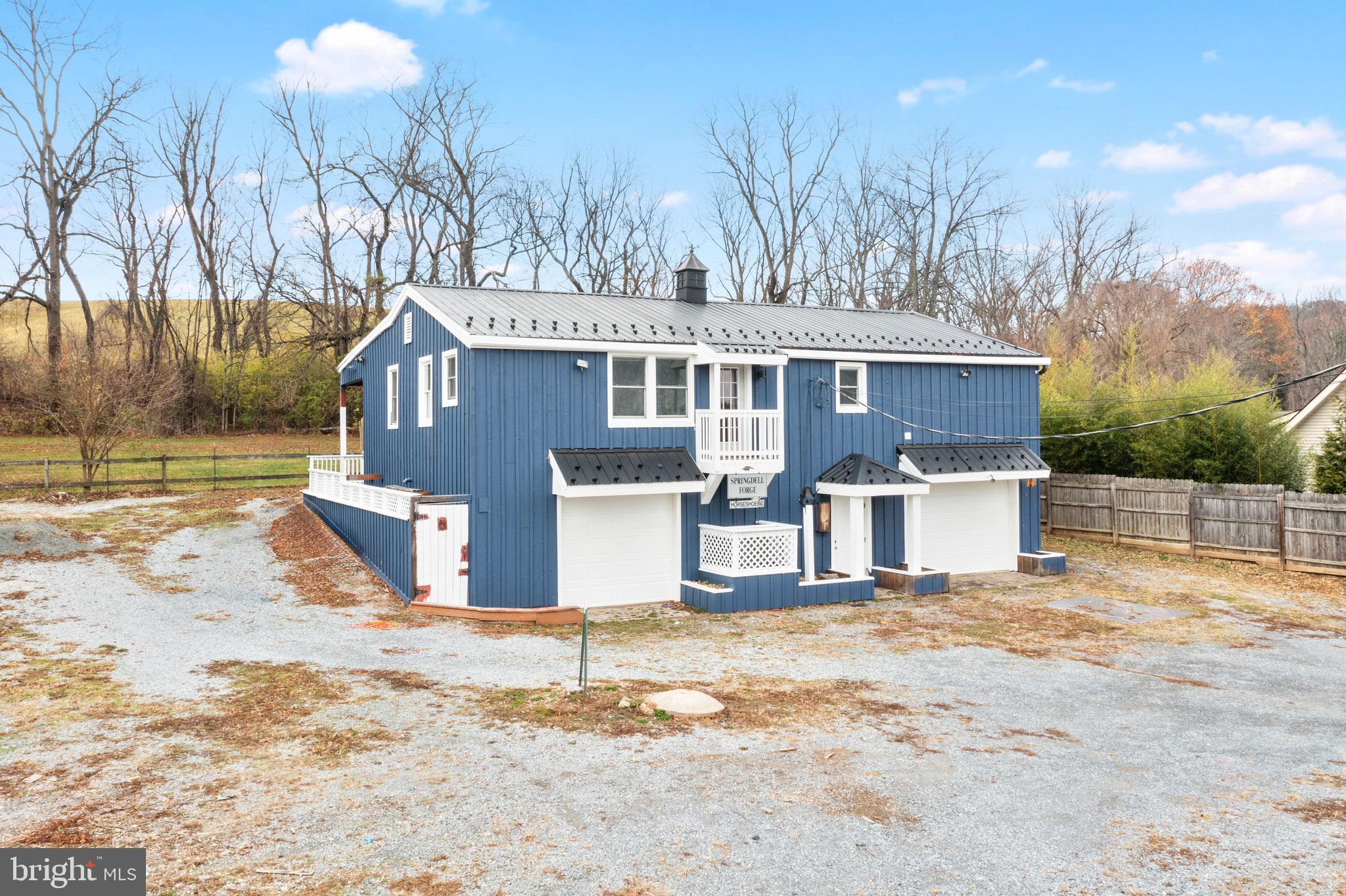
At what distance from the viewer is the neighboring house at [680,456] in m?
13.2

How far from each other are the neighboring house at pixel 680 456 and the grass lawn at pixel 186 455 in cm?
1056

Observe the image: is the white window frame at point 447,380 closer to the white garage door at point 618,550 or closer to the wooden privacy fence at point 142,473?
the white garage door at point 618,550

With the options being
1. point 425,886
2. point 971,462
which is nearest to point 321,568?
point 425,886

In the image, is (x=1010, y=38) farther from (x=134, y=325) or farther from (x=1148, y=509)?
(x=134, y=325)

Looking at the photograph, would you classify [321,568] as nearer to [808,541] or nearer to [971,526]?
[808,541]

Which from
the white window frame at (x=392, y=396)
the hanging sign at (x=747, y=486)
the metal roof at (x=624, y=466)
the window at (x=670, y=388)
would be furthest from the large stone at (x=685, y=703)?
the white window frame at (x=392, y=396)

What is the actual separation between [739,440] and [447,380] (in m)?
4.89

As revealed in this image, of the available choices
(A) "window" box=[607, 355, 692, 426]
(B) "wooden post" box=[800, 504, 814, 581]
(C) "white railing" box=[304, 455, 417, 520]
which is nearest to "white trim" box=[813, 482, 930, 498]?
(B) "wooden post" box=[800, 504, 814, 581]

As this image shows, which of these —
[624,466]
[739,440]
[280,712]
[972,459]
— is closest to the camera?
[280,712]

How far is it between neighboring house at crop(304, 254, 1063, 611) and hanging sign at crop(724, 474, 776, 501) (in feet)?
0.11

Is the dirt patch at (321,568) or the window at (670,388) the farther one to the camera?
the window at (670,388)

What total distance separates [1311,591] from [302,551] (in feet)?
58.2

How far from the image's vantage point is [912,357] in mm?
16609

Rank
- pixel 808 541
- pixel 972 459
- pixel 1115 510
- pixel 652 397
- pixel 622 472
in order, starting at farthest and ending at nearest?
pixel 1115 510
pixel 972 459
pixel 808 541
pixel 652 397
pixel 622 472
